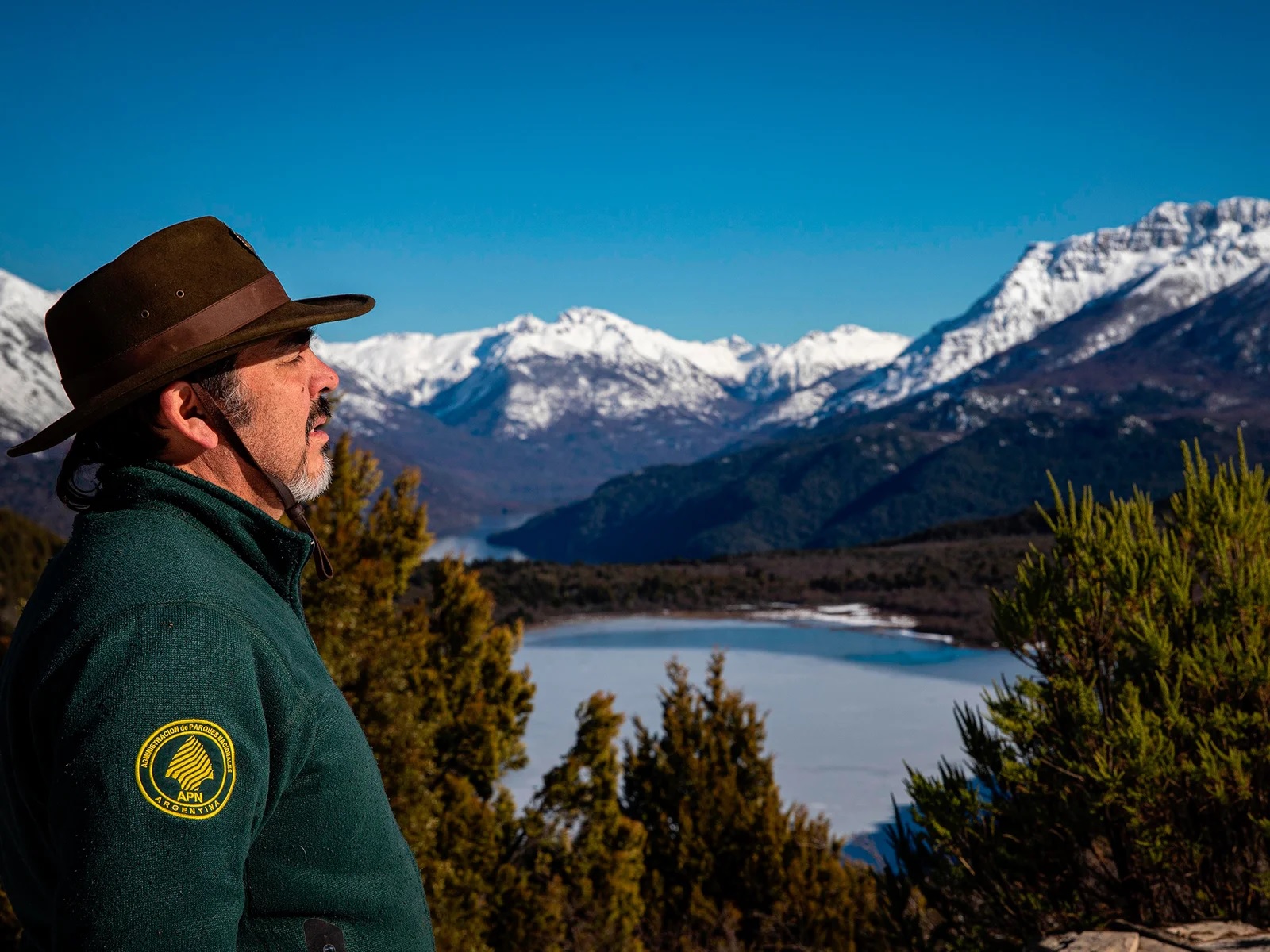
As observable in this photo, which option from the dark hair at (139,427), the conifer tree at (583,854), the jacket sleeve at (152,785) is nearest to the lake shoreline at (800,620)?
the conifer tree at (583,854)

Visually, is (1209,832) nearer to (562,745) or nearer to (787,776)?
(787,776)

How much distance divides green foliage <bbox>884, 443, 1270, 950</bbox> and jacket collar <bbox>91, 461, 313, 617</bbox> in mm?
3249

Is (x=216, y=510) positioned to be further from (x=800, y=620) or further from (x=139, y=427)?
(x=800, y=620)

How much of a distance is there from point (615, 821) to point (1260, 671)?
30.5 feet

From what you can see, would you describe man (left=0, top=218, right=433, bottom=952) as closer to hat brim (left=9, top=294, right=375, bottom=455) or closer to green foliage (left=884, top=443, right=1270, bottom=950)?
hat brim (left=9, top=294, right=375, bottom=455)

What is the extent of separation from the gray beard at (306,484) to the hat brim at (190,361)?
0.27 metres

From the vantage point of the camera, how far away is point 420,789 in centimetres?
943

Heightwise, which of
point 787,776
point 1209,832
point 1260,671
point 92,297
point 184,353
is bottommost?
point 787,776

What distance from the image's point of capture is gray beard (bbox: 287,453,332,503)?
1904mm

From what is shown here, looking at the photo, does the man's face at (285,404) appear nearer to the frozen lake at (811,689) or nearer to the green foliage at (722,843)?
the green foliage at (722,843)

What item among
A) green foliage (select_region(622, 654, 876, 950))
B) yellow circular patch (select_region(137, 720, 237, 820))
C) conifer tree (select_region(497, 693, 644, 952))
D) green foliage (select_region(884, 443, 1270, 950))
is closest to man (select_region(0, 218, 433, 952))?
yellow circular patch (select_region(137, 720, 237, 820))

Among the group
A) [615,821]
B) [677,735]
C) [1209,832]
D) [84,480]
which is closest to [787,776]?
[677,735]

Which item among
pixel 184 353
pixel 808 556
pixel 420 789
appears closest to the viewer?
pixel 184 353

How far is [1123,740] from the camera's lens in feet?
13.0
